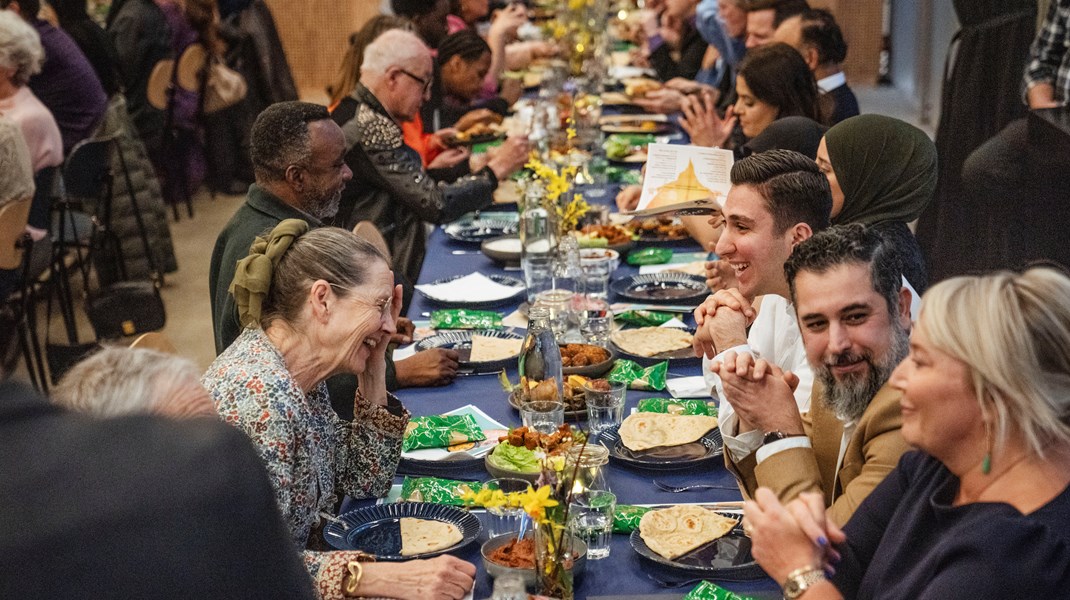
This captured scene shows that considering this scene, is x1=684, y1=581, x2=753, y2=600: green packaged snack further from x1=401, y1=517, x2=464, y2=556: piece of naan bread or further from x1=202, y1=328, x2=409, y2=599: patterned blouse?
x1=202, y1=328, x2=409, y2=599: patterned blouse

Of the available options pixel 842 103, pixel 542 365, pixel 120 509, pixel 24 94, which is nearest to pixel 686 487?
pixel 542 365

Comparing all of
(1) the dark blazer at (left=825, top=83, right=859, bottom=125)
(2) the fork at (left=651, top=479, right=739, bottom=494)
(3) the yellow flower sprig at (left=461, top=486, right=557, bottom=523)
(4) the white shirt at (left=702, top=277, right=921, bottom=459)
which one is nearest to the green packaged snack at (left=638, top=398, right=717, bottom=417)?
(4) the white shirt at (left=702, top=277, right=921, bottom=459)

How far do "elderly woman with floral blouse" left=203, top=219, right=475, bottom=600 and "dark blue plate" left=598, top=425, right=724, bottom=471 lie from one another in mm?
469

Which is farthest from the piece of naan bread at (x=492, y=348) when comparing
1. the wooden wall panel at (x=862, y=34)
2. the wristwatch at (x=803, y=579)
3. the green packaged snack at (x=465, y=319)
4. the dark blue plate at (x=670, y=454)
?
the wooden wall panel at (x=862, y=34)

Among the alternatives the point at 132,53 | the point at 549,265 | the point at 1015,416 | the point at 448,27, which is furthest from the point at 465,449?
the point at 132,53

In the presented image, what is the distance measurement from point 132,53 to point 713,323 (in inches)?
234

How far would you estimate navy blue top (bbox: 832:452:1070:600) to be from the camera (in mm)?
1535

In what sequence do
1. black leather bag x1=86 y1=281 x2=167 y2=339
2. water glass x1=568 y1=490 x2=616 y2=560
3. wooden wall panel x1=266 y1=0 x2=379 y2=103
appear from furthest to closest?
wooden wall panel x1=266 y1=0 x2=379 y2=103 → black leather bag x1=86 y1=281 x2=167 y2=339 → water glass x1=568 y1=490 x2=616 y2=560

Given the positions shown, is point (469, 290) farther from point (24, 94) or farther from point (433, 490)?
point (24, 94)

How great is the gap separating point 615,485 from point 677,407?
0.37 m

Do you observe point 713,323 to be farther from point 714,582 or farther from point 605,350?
point 714,582

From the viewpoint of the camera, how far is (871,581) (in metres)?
1.80

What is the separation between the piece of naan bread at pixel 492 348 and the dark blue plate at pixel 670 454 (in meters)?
0.63

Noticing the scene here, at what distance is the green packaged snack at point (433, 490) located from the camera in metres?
2.45
